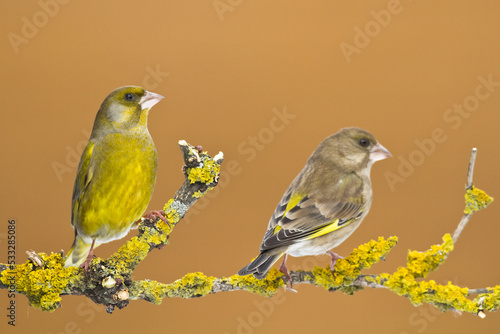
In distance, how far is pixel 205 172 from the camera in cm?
233

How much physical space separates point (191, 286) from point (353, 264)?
66 centimetres

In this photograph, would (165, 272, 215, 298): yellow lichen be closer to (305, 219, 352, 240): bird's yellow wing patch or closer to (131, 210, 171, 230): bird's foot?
(131, 210, 171, 230): bird's foot

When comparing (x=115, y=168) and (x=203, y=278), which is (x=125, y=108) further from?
(x=203, y=278)

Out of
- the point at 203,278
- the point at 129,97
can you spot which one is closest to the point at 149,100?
the point at 129,97

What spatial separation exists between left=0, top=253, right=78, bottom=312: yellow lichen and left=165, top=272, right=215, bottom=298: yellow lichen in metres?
0.44

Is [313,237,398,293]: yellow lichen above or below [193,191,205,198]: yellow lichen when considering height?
below

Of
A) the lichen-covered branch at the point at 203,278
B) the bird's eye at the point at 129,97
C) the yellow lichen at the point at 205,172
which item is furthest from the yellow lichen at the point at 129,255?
the bird's eye at the point at 129,97

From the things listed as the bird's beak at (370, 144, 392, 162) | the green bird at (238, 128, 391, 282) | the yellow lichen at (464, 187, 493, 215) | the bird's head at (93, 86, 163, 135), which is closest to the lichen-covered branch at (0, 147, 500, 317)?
the yellow lichen at (464, 187, 493, 215)

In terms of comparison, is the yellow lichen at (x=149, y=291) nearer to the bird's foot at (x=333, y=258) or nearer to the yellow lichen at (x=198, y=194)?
the yellow lichen at (x=198, y=194)

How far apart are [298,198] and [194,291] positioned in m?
0.57

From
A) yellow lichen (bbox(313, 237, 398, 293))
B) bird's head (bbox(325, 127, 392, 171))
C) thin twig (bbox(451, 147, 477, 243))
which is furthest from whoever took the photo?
bird's head (bbox(325, 127, 392, 171))

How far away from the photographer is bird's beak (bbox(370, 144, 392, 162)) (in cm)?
226

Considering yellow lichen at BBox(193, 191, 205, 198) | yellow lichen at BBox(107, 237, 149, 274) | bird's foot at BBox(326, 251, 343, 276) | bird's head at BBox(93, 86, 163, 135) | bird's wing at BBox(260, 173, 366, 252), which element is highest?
bird's head at BBox(93, 86, 163, 135)

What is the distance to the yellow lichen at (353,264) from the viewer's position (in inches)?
82.5
